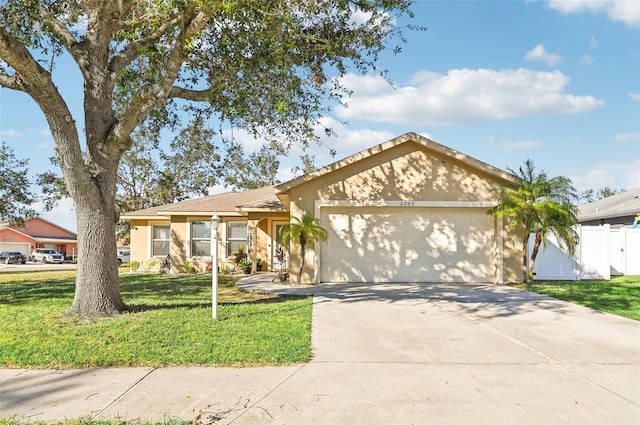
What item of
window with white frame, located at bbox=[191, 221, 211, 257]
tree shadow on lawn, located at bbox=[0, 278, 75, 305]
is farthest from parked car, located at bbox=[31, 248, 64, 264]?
tree shadow on lawn, located at bbox=[0, 278, 75, 305]

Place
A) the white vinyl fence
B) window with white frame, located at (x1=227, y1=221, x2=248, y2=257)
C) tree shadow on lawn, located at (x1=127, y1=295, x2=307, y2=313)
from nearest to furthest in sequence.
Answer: tree shadow on lawn, located at (x1=127, y1=295, x2=307, y2=313)
the white vinyl fence
window with white frame, located at (x1=227, y1=221, x2=248, y2=257)

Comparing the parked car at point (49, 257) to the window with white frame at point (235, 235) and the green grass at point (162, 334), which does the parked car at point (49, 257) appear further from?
the green grass at point (162, 334)

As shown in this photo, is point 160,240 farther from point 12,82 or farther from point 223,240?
point 12,82

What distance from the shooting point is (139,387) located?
463 cm

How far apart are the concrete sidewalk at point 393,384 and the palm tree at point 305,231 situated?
17.4ft

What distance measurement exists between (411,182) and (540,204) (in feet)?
12.4

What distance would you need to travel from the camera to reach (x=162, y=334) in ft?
22.4

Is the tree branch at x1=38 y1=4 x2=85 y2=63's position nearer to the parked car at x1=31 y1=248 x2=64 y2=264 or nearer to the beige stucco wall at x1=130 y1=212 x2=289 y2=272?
the beige stucco wall at x1=130 y1=212 x2=289 y2=272

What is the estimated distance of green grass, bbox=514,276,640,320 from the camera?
384 inches

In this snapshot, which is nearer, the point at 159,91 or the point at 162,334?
the point at 162,334

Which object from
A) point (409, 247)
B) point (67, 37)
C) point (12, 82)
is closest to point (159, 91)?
point (67, 37)

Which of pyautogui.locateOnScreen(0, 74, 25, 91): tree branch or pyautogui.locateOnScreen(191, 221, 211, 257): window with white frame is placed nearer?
pyautogui.locateOnScreen(0, 74, 25, 91): tree branch

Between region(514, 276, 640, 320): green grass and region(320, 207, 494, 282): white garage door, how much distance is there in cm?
179

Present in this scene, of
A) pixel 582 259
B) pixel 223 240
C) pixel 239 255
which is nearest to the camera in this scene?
pixel 582 259
